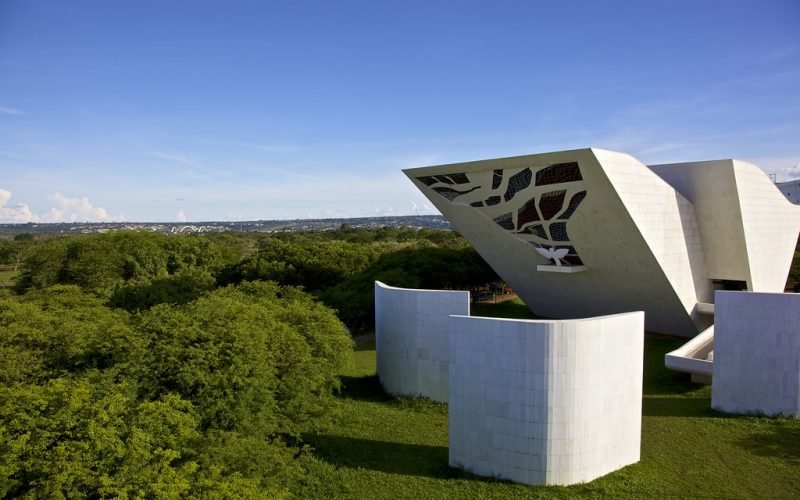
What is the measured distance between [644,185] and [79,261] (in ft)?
113

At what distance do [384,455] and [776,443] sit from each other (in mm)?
9842

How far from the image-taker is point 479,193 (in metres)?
23.0

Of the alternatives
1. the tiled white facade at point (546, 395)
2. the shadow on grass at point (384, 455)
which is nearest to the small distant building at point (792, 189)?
the tiled white facade at point (546, 395)

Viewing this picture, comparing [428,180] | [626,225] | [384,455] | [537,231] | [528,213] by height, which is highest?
[428,180]

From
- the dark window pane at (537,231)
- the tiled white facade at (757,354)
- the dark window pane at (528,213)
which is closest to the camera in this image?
the tiled white facade at (757,354)

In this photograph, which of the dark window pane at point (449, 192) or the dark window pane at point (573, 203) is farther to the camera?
the dark window pane at point (449, 192)

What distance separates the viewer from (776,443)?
13.0 meters

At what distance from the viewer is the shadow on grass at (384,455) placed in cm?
1209

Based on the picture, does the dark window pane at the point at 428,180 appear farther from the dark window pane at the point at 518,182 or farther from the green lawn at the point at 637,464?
the green lawn at the point at 637,464

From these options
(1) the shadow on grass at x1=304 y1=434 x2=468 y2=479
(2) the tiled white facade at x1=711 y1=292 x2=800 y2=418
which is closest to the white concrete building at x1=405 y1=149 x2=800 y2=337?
(2) the tiled white facade at x1=711 y1=292 x2=800 y2=418

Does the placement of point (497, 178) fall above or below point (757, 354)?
above

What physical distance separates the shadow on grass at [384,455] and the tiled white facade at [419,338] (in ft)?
11.1

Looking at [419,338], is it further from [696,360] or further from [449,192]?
[449,192]

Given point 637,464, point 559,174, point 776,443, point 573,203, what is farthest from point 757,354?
point 559,174
